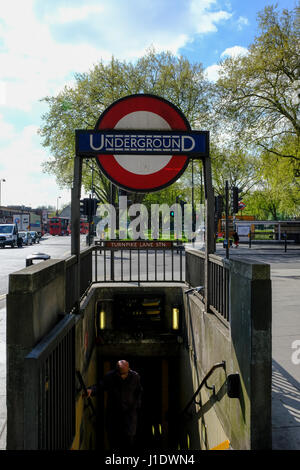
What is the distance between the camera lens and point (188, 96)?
33.5 meters

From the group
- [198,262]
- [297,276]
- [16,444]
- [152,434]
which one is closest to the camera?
[16,444]

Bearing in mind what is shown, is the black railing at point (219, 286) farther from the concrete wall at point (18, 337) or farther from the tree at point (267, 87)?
the tree at point (267, 87)

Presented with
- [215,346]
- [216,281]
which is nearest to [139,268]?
[216,281]

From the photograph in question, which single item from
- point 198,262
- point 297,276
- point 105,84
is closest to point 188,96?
point 105,84

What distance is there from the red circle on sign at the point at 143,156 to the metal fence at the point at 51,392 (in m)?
2.12

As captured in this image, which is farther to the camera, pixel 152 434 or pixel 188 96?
pixel 188 96

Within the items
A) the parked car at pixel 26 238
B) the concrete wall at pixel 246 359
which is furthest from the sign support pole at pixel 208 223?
the parked car at pixel 26 238

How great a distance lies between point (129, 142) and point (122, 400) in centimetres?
374

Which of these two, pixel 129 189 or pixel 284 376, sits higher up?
pixel 129 189

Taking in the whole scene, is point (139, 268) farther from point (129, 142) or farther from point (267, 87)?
point (267, 87)

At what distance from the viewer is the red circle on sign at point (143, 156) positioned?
496 centimetres

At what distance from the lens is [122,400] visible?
536cm

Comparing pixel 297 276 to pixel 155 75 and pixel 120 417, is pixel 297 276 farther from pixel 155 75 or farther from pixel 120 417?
pixel 155 75
